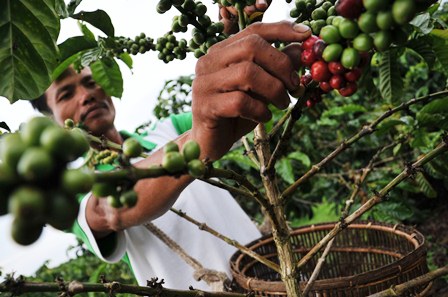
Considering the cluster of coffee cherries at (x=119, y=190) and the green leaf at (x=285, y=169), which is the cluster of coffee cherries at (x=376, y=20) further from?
the green leaf at (x=285, y=169)

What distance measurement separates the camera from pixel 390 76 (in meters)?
1.46

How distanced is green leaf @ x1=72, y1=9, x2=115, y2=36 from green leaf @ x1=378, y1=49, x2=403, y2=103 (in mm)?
875

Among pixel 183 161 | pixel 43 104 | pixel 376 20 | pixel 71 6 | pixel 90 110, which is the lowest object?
pixel 183 161

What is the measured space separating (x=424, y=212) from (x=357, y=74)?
3.84m

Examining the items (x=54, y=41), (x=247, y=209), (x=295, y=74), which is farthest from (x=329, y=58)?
(x=247, y=209)

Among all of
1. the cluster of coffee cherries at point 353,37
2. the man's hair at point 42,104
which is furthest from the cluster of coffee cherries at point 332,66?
the man's hair at point 42,104

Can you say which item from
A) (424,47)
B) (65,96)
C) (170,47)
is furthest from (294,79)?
(65,96)

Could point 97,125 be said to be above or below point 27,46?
above

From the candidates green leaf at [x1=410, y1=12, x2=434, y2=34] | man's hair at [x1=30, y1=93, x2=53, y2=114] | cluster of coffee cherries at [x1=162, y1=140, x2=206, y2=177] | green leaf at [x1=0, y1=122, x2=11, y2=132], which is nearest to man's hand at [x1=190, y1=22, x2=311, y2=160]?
cluster of coffee cherries at [x1=162, y1=140, x2=206, y2=177]

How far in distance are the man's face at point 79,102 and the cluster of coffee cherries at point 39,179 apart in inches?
67.2

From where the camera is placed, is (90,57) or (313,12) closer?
(313,12)

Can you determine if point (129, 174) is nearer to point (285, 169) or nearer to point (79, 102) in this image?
point (79, 102)

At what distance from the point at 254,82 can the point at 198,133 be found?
19 cm

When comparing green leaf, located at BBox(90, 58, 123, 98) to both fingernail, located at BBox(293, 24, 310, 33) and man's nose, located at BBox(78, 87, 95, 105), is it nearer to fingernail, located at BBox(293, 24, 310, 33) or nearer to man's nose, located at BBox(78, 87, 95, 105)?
man's nose, located at BBox(78, 87, 95, 105)
